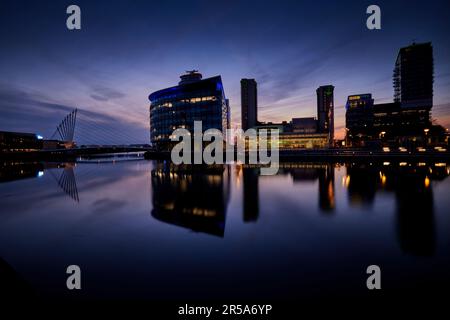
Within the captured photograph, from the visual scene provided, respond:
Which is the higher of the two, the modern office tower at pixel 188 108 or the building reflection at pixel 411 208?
the modern office tower at pixel 188 108

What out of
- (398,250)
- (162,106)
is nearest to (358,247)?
(398,250)

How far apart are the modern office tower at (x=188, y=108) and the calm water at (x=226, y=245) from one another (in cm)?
7718

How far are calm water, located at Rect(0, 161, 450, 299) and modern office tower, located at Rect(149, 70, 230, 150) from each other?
77.2 metres

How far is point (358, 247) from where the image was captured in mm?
9578

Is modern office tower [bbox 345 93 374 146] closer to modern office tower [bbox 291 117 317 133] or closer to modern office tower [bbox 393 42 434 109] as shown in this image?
modern office tower [bbox 393 42 434 109]

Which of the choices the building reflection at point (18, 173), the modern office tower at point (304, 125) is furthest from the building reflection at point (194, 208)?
the modern office tower at point (304, 125)

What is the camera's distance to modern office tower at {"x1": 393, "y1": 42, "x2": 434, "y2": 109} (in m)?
147

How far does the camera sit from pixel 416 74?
152125mm

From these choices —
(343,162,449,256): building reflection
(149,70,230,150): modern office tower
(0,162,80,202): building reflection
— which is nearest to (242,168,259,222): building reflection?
(343,162,449,256): building reflection

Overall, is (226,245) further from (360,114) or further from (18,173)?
(360,114)

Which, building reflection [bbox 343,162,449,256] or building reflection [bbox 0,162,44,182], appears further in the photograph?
building reflection [bbox 0,162,44,182]

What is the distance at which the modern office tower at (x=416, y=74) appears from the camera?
483 feet

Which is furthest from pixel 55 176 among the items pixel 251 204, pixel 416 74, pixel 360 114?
pixel 416 74

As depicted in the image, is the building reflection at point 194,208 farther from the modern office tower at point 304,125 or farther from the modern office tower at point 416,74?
the modern office tower at point 416,74
